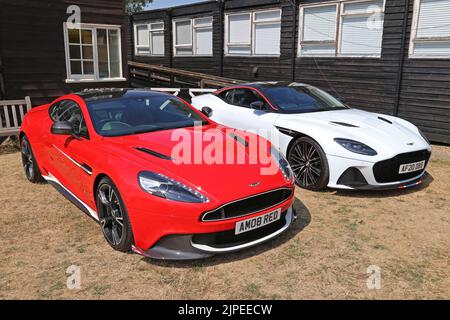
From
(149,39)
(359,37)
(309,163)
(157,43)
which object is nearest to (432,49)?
(359,37)

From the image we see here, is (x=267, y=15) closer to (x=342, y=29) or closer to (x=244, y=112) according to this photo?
(x=342, y=29)

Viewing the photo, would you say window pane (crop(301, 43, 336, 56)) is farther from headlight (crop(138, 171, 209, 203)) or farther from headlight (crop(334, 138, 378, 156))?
headlight (crop(138, 171, 209, 203))

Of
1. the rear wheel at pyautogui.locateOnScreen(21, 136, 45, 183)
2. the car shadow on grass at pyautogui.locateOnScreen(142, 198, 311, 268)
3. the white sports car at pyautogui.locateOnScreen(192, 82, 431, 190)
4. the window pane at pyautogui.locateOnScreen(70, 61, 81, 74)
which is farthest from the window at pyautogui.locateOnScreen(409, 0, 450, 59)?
the window pane at pyautogui.locateOnScreen(70, 61, 81, 74)

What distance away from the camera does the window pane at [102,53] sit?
11586 millimetres

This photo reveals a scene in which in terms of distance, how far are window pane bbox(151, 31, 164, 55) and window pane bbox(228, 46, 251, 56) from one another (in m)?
4.68

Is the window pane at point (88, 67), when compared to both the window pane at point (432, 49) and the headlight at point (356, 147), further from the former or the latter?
the window pane at point (432, 49)

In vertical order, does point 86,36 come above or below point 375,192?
above

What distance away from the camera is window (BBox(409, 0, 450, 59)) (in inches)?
354

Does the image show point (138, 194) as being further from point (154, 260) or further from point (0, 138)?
point (0, 138)

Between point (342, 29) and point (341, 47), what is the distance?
50 centimetres

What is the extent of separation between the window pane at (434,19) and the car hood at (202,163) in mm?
7075

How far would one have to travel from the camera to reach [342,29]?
37.2 feet

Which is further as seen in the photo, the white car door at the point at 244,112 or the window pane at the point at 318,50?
the window pane at the point at 318,50

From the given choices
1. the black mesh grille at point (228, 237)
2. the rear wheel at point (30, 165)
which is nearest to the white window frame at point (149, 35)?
the rear wheel at point (30, 165)
